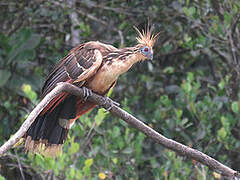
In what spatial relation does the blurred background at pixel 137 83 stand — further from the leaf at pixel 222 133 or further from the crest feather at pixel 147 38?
the crest feather at pixel 147 38

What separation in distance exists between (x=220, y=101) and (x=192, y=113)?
0.36m

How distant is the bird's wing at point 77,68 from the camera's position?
289 centimetres

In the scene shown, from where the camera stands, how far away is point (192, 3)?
4.67 meters

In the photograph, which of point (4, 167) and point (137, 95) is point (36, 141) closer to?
point (4, 167)

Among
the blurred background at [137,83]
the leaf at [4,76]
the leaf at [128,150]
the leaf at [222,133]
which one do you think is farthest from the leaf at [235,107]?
the leaf at [4,76]

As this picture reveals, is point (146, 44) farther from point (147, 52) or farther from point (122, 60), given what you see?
point (122, 60)

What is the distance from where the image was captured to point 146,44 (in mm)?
2939

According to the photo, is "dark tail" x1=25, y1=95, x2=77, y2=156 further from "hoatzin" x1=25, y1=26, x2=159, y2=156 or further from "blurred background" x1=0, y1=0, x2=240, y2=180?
"blurred background" x1=0, y1=0, x2=240, y2=180

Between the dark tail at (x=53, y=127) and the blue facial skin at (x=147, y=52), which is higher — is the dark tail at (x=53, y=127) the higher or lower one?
the lower one

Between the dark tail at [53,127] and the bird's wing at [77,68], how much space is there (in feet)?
0.46

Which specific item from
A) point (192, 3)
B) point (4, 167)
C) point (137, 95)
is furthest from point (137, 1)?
point (4, 167)

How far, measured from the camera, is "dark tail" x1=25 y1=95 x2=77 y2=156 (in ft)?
9.52

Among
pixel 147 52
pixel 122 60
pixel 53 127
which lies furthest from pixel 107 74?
pixel 53 127

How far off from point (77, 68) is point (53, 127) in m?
0.45
